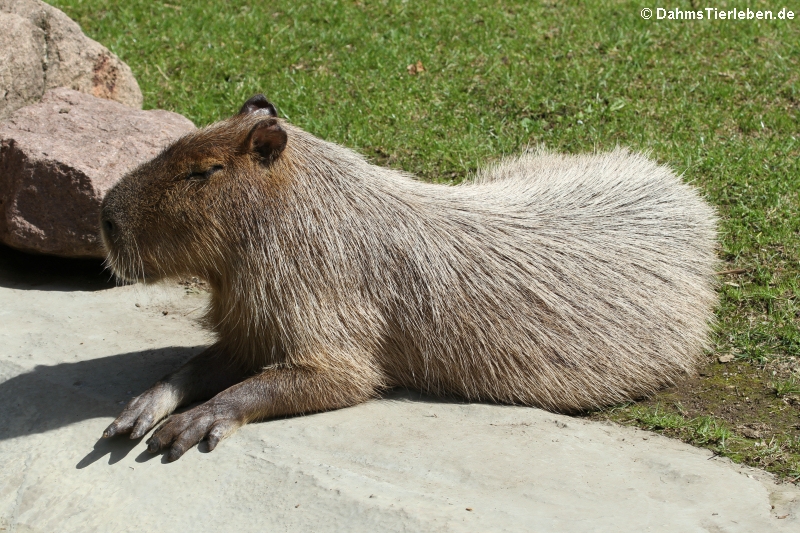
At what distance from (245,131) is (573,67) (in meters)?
4.03

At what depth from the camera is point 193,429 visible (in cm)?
346

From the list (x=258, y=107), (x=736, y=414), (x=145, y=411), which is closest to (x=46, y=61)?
(x=258, y=107)

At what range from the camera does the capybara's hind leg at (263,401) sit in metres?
3.46

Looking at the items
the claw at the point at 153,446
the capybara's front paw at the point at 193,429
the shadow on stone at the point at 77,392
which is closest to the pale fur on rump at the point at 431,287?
the capybara's front paw at the point at 193,429

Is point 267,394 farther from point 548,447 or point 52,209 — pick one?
point 52,209

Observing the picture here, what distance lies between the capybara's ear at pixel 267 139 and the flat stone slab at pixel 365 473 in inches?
44.6

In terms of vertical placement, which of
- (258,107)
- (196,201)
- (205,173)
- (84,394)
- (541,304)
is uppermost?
(258,107)

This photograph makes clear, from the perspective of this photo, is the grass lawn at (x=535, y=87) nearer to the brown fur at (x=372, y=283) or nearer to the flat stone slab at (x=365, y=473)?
the brown fur at (x=372, y=283)

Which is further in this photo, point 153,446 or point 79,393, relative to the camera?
point 79,393

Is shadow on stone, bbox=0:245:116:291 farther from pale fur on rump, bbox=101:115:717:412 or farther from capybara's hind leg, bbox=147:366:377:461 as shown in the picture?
capybara's hind leg, bbox=147:366:377:461

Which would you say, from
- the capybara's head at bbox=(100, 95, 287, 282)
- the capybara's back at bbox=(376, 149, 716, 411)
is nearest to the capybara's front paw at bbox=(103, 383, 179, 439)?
the capybara's head at bbox=(100, 95, 287, 282)

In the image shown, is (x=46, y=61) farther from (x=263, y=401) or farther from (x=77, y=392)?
(x=263, y=401)

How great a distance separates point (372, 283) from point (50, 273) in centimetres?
248

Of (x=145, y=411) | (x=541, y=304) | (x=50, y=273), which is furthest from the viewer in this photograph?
(x=50, y=273)
